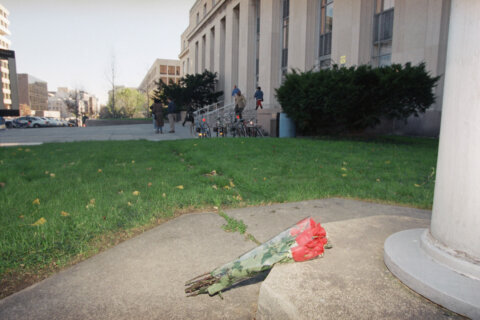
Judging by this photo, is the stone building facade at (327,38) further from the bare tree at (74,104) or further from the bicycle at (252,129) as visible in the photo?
the bare tree at (74,104)

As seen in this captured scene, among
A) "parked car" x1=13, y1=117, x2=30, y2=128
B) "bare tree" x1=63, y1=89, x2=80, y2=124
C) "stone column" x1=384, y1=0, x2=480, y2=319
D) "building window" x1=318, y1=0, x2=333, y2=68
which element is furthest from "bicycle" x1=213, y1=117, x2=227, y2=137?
"bare tree" x1=63, y1=89, x2=80, y2=124

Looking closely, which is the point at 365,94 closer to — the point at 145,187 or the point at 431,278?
the point at 145,187

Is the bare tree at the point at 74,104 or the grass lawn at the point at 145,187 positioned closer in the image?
the grass lawn at the point at 145,187

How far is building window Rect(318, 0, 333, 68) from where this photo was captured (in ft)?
62.9

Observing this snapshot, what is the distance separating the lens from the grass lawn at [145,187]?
10.1 feet

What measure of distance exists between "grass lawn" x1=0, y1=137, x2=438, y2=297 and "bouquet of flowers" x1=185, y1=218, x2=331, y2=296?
126 centimetres

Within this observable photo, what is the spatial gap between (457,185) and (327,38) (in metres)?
Answer: 19.3

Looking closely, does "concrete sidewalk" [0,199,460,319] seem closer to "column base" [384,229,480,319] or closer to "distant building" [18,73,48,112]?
"column base" [384,229,480,319]

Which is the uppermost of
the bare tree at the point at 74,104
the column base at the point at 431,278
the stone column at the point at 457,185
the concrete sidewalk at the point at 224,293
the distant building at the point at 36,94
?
the distant building at the point at 36,94

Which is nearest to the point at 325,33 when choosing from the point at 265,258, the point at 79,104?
the point at 265,258

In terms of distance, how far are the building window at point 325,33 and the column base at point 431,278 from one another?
1845 centimetres

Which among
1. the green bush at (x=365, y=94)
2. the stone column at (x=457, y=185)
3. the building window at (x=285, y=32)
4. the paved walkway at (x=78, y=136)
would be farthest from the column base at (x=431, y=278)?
the building window at (x=285, y=32)

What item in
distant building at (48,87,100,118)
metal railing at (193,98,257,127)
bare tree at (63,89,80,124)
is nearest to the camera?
metal railing at (193,98,257,127)

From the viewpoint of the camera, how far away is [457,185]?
192 centimetres
